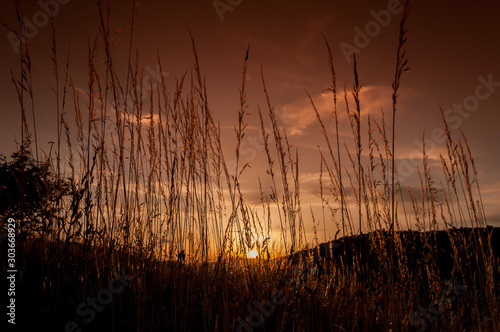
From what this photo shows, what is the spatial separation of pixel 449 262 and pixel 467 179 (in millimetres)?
5497

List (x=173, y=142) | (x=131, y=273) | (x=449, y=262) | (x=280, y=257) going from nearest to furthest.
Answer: (x=131, y=273) < (x=173, y=142) < (x=280, y=257) < (x=449, y=262)

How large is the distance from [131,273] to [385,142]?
196 centimetres

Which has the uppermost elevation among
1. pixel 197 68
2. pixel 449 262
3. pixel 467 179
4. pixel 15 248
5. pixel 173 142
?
pixel 197 68

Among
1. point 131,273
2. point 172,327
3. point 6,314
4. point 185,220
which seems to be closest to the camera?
point 172,327

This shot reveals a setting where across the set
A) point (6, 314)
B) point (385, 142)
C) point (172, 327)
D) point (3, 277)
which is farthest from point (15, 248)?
point (385, 142)

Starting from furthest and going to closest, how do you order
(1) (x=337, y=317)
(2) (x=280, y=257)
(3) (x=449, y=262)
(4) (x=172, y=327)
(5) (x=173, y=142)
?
(3) (x=449, y=262) → (2) (x=280, y=257) → (5) (x=173, y=142) → (1) (x=337, y=317) → (4) (x=172, y=327)

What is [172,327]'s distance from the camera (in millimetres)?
1854

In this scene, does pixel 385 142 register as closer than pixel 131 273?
No

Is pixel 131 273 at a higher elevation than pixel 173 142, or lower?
lower

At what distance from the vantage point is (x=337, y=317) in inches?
91.6

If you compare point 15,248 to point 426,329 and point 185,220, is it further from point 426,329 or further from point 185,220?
point 426,329

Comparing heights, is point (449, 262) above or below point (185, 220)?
below

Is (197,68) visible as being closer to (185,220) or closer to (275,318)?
(185,220)

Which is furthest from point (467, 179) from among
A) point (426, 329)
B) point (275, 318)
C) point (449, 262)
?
point (449, 262)
